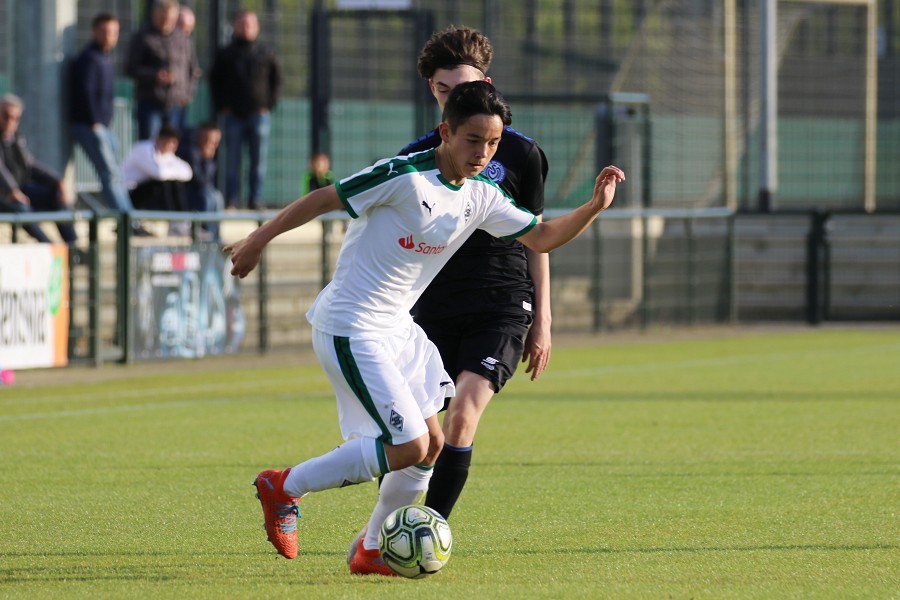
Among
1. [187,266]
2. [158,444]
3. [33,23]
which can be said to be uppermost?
[33,23]

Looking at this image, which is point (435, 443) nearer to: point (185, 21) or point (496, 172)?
point (496, 172)

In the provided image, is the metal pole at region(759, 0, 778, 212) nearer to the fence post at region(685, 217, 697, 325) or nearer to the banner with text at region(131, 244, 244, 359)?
the fence post at region(685, 217, 697, 325)

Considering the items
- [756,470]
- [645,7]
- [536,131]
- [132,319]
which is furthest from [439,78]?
[645,7]

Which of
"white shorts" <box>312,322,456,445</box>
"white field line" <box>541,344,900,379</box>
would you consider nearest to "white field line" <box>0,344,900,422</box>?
"white field line" <box>541,344,900,379</box>

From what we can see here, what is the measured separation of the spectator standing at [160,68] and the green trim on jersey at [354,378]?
10.6m

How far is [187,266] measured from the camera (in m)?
14.6

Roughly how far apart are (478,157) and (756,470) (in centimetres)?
362

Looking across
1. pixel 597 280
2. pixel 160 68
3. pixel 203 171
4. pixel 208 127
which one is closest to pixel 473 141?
pixel 160 68

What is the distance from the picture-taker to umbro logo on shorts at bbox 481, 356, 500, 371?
593cm

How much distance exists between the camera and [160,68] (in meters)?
15.5

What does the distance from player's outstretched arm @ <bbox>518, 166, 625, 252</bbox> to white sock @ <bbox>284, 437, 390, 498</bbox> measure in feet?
3.17

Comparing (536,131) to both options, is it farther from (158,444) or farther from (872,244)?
(158,444)

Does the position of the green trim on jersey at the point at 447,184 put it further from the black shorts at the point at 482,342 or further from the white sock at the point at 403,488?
Result: the white sock at the point at 403,488

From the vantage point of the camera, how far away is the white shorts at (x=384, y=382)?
539 cm
